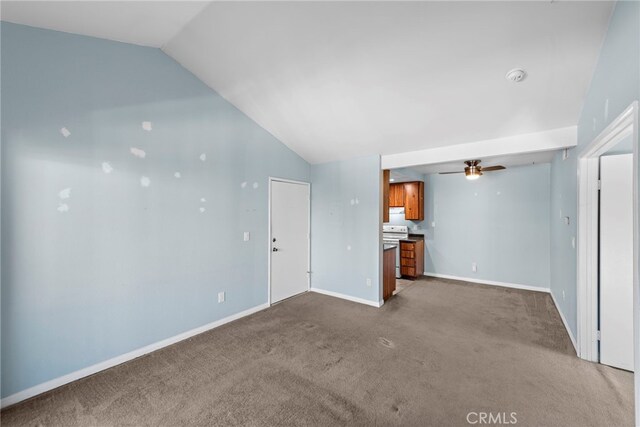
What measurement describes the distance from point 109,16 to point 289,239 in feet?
10.6

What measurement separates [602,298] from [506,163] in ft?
9.03

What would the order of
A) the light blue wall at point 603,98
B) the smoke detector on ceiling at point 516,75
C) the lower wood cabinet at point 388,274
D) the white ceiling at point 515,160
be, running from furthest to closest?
the lower wood cabinet at point 388,274 < the white ceiling at point 515,160 < the smoke detector on ceiling at point 516,75 < the light blue wall at point 603,98

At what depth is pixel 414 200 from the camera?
5.75 meters

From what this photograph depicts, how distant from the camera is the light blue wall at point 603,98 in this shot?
140 centimetres

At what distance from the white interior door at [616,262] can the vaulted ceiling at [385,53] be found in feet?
2.26

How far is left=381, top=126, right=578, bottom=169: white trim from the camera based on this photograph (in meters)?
2.71

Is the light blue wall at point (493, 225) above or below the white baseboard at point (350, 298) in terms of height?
above

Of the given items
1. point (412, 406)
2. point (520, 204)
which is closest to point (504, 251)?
point (520, 204)

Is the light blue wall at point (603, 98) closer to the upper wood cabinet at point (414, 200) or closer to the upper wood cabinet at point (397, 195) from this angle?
the upper wood cabinet at point (414, 200)

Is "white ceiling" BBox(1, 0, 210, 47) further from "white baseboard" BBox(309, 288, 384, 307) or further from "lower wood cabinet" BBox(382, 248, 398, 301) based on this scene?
"white baseboard" BBox(309, 288, 384, 307)

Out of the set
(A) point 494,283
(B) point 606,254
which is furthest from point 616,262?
(A) point 494,283

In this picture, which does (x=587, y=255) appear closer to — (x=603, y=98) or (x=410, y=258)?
(x=603, y=98)

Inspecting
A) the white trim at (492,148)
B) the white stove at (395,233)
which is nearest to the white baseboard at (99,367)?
the white trim at (492,148)

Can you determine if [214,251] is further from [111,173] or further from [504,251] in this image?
[504,251]
